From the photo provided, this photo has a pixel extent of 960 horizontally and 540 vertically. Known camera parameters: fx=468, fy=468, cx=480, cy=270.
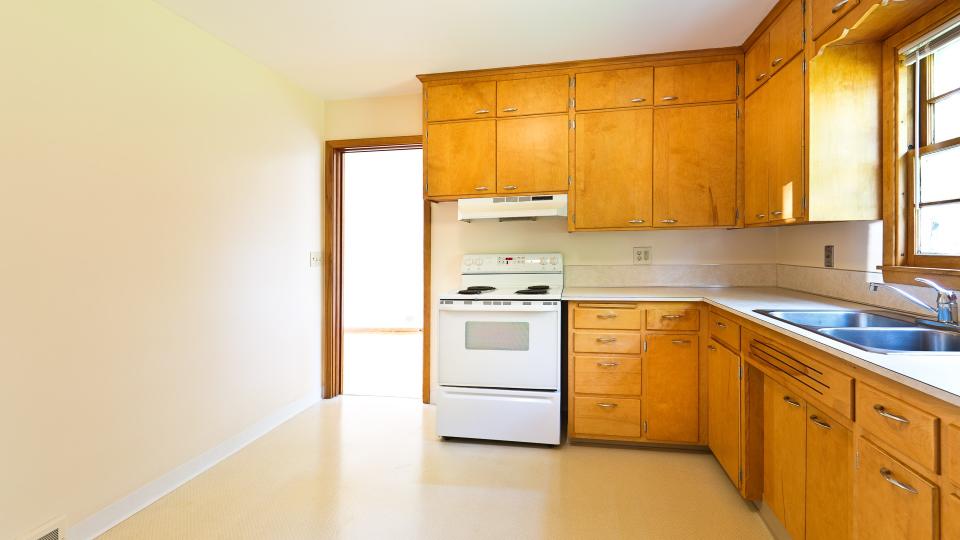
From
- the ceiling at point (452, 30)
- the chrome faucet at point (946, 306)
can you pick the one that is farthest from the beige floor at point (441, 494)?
the ceiling at point (452, 30)

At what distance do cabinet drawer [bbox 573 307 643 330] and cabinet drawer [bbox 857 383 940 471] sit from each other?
1535mm

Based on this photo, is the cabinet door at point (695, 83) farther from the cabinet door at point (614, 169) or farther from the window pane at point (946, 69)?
the window pane at point (946, 69)

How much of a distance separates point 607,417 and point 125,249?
8.92ft

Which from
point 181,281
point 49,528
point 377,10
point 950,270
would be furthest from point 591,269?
point 49,528

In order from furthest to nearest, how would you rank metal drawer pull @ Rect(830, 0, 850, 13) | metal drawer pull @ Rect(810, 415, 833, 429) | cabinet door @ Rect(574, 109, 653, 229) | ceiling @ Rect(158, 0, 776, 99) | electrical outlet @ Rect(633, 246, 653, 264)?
1. electrical outlet @ Rect(633, 246, 653, 264)
2. cabinet door @ Rect(574, 109, 653, 229)
3. ceiling @ Rect(158, 0, 776, 99)
4. metal drawer pull @ Rect(830, 0, 850, 13)
5. metal drawer pull @ Rect(810, 415, 833, 429)

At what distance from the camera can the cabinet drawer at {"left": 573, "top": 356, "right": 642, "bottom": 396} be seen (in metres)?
2.84

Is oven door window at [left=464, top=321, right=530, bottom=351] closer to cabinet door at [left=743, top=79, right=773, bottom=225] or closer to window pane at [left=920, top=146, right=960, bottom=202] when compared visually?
cabinet door at [left=743, top=79, right=773, bottom=225]

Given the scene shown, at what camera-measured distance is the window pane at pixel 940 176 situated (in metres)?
1.86

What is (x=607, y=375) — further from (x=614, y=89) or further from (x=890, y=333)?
(x=614, y=89)

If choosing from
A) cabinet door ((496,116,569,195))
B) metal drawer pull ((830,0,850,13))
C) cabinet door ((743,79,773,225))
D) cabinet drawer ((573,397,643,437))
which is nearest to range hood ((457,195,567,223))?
cabinet door ((496,116,569,195))

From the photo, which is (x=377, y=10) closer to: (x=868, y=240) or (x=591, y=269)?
(x=591, y=269)

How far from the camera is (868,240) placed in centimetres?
226

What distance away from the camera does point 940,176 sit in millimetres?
1932

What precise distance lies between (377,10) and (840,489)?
2.79 m
